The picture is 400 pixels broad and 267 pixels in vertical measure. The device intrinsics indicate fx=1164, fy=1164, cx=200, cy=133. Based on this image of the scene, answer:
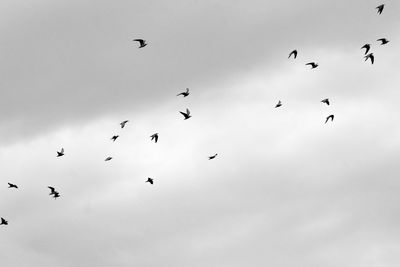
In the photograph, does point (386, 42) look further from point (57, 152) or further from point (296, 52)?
point (57, 152)

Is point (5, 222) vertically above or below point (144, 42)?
below

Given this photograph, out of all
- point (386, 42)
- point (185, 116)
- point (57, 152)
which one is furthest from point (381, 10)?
point (57, 152)

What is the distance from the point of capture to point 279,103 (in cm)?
18600

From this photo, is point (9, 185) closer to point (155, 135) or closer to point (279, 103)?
point (155, 135)

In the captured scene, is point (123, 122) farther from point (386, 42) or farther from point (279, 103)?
point (386, 42)

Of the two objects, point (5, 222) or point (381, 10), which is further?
point (5, 222)

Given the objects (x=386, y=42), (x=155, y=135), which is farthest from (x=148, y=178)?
(x=386, y=42)

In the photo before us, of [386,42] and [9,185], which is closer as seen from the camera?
[386,42]

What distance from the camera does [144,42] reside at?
177250 mm

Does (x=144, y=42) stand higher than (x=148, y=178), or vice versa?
(x=144, y=42)

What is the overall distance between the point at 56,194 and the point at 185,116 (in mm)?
28145

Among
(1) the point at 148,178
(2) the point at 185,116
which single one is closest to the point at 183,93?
(2) the point at 185,116

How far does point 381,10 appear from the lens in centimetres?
17112

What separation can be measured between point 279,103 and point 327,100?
27.2ft
